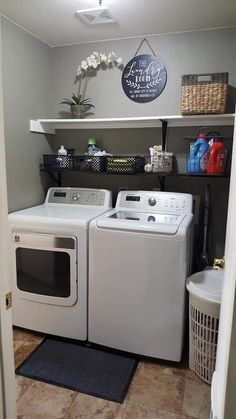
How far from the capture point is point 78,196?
2598 millimetres

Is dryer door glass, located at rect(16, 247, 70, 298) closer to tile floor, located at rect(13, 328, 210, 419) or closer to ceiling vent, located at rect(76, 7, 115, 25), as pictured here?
tile floor, located at rect(13, 328, 210, 419)

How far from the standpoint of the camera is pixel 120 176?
2703 millimetres

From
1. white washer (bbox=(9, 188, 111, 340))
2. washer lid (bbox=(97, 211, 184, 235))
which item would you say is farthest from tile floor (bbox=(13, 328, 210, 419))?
washer lid (bbox=(97, 211, 184, 235))

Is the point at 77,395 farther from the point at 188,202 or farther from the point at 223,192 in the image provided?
the point at 223,192

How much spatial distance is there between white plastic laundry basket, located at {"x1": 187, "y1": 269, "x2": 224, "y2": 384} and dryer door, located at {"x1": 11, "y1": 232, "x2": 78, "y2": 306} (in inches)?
31.4

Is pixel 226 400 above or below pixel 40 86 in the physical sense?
below

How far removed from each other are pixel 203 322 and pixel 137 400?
0.58m

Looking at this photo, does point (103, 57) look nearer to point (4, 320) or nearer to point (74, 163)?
point (74, 163)

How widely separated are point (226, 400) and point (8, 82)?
2.31 meters

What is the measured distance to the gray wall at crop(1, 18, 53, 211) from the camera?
7.37 feet

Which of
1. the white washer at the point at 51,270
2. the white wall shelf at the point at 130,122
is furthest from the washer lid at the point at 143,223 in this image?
the white wall shelf at the point at 130,122

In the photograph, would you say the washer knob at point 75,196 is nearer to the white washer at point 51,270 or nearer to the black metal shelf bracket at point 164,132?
the white washer at point 51,270

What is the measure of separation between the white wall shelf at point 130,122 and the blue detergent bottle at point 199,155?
0.16 meters

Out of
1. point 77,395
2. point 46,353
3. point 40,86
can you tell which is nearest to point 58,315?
point 46,353
